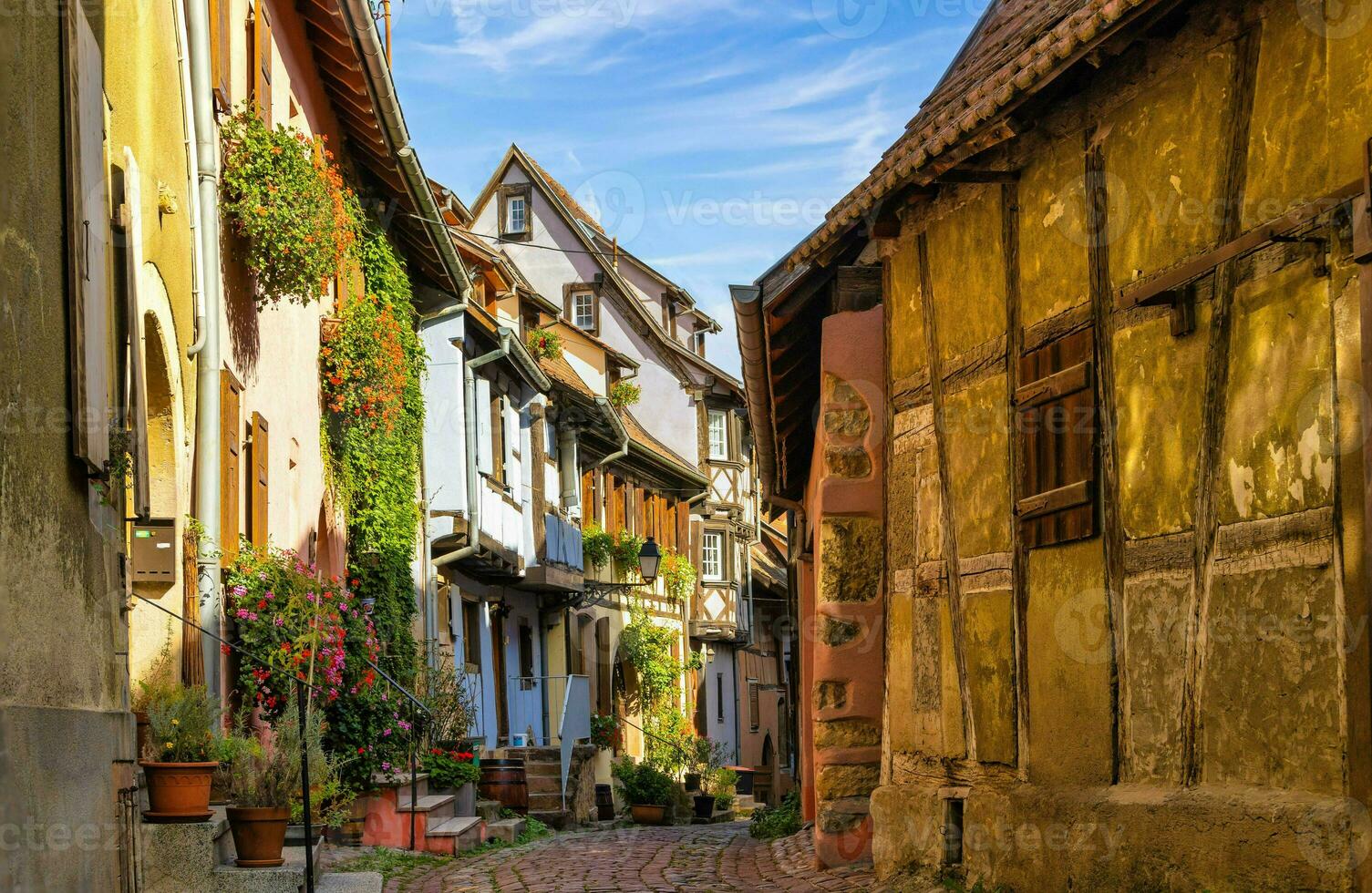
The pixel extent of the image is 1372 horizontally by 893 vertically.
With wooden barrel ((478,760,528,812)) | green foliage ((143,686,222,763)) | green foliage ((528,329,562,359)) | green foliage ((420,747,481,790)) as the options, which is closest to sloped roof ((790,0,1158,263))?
green foliage ((143,686,222,763))

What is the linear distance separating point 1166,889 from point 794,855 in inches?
241

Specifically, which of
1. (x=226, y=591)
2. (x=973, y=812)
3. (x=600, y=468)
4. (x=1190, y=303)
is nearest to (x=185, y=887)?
(x=226, y=591)

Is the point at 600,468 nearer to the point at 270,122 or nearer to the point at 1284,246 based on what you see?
the point at 270,122

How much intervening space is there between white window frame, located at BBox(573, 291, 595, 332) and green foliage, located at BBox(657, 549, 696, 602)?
520cm

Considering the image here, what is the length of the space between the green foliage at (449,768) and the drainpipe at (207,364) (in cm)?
578

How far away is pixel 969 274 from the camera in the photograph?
9758mm

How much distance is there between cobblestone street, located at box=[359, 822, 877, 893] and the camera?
10758mm

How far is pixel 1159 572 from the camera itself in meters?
7.41

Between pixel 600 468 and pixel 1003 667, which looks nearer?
pixel 1003 667

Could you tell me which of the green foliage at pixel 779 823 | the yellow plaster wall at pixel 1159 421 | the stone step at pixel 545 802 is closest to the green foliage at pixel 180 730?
the yellow plaster wall at pixel 1159 421

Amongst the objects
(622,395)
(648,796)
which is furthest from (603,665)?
(648,796)

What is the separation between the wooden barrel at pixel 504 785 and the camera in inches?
721

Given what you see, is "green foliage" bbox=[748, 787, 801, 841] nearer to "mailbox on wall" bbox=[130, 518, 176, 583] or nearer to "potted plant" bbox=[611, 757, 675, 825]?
"potted plant" bbox=[611, 757, 675, 825]

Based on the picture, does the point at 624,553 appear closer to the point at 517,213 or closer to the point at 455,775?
the point at 517,213
